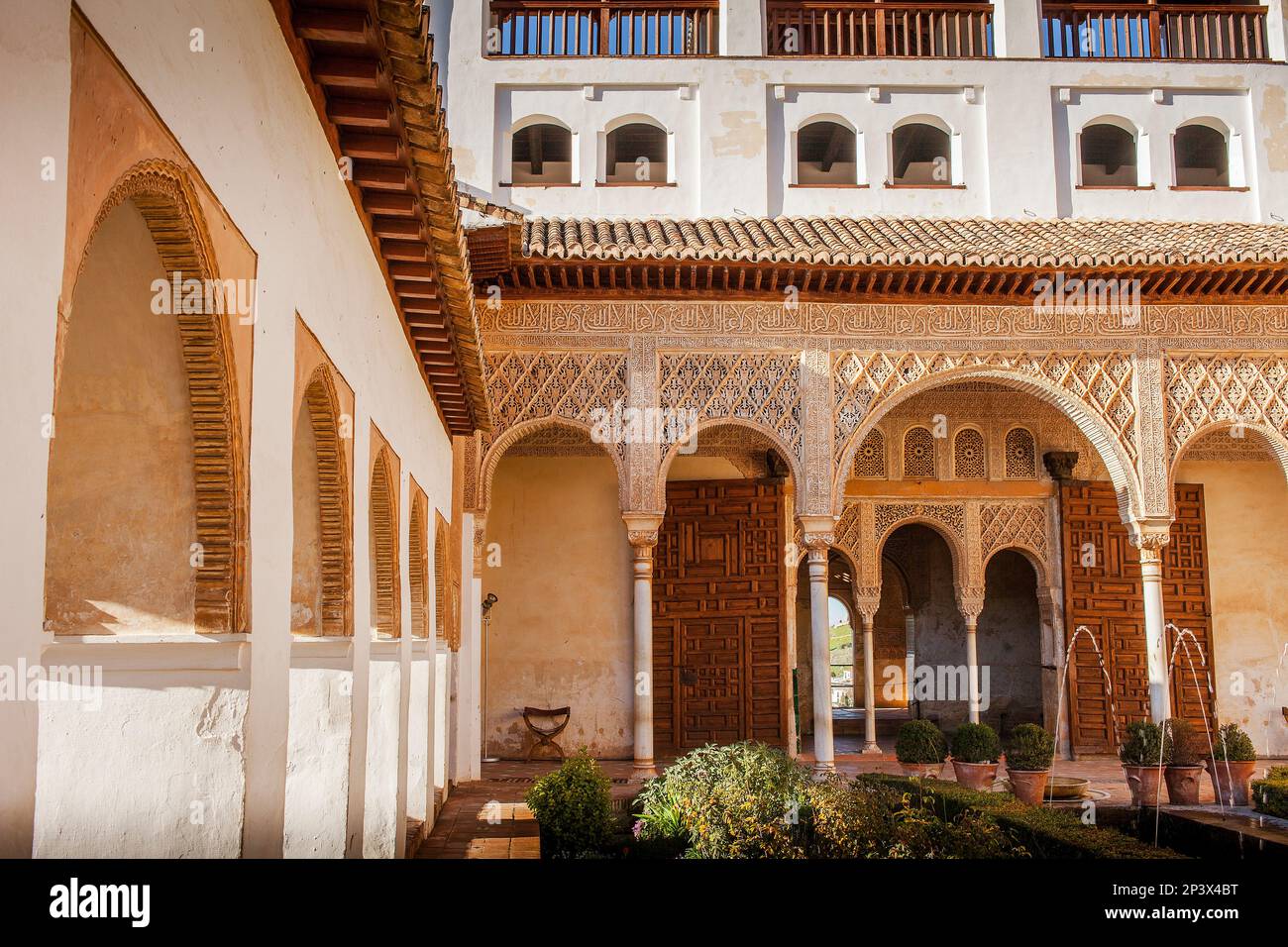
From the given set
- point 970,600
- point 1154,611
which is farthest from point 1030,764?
point 970,600

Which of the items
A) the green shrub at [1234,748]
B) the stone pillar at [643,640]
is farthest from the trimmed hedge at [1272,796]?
the stone pillar at [643,640]

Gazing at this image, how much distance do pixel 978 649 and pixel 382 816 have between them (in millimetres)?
12628

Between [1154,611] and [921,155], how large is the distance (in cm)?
735

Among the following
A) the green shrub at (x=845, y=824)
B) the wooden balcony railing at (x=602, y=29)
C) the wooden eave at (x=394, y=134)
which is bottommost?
the green shrub at (x=845, y=824)

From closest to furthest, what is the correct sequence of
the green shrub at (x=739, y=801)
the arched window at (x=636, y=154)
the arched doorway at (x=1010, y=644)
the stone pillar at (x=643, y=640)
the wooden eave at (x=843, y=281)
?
1. the green shrub at (x=739, y=801)
2. the wooden eave at (x=843, y=281)
3. the stone pillar at (x=643, y=640)
4. the arched window at (x=636, y=154)
5. the arched doorway at (x=1010, y=644)

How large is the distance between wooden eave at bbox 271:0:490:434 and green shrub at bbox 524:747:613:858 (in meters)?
3.04

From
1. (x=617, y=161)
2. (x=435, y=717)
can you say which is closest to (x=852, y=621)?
(x=617, y=161)

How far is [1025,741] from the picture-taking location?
10828 mm

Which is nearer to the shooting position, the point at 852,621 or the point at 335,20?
the point at 335,20

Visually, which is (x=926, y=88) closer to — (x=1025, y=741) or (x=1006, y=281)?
(x=1006, y=281)

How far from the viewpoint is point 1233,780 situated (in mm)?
10883

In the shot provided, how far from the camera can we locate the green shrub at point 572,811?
7.72 m

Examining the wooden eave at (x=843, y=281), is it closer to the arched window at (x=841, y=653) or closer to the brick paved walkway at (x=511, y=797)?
the brick paved walkway at (x=511, y=797)

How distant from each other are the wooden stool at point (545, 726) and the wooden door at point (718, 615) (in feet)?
3.57
